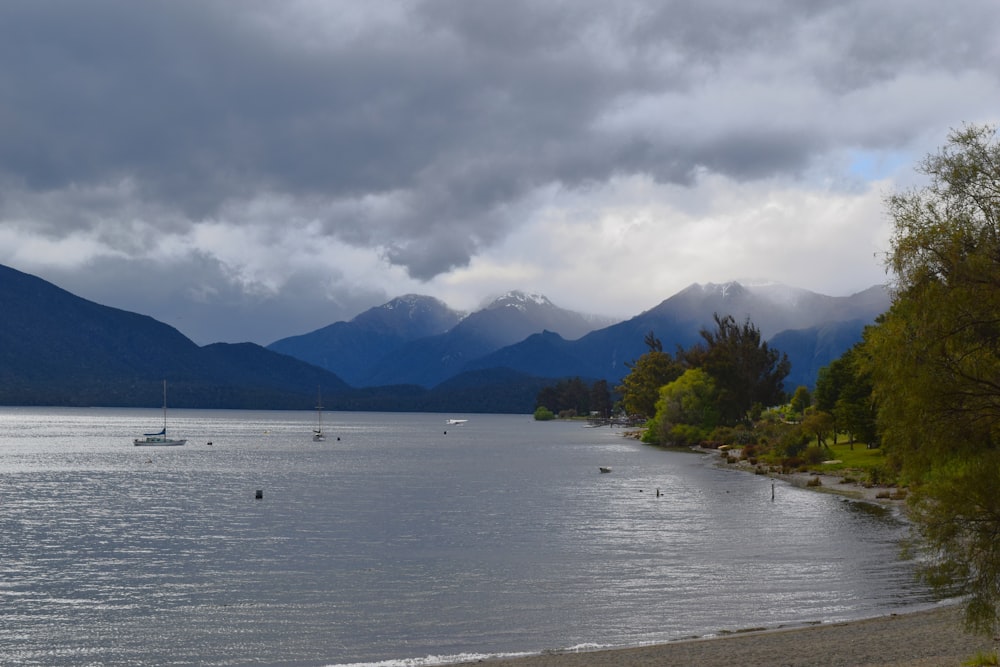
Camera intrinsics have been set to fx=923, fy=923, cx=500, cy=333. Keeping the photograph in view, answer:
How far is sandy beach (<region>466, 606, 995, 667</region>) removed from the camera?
93.8ft

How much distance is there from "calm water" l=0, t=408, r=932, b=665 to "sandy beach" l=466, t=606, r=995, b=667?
2.51 metres

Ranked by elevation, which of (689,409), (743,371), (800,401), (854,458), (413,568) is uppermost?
(743,371)

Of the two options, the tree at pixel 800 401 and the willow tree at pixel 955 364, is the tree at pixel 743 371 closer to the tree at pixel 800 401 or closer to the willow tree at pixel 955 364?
the tree at pixel 800 401

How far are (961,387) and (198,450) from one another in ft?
582

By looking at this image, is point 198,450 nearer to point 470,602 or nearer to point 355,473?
point 355,473

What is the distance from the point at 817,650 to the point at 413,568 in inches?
1012

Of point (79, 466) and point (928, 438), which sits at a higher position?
point (928, 438)

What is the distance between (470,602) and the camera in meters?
41.9

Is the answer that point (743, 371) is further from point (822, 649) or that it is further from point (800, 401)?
point (822, 649)

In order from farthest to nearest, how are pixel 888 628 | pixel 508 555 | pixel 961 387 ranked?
1. pixel 508 555
2. pixel 888 628
3. pixel 961 387

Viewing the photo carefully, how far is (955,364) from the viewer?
23094 mm

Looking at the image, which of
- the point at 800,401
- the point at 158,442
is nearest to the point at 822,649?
the point at 800,401

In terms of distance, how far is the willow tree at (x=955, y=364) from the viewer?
2284 cm

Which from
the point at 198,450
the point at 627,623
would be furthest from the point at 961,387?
the point at 198,450
